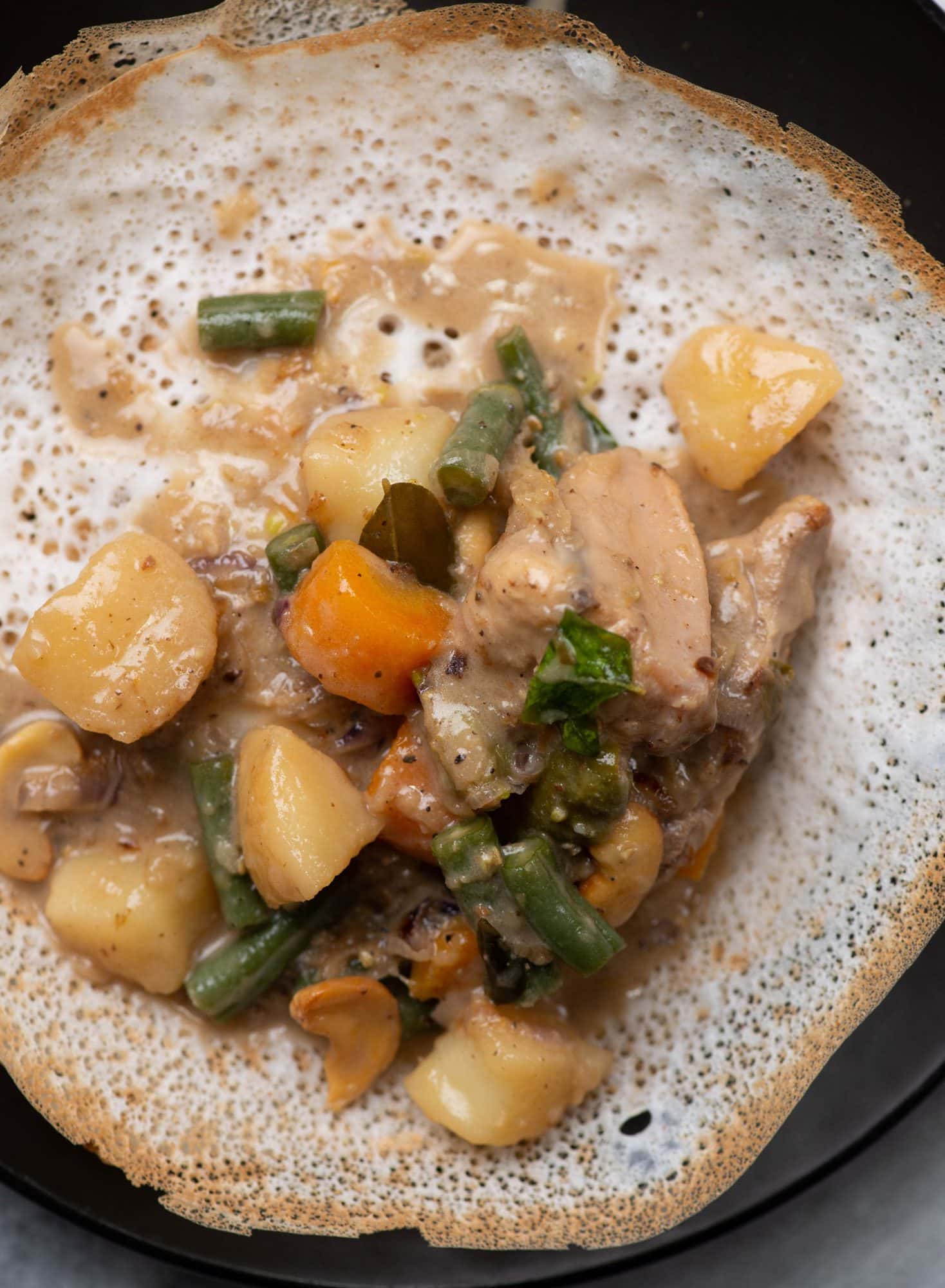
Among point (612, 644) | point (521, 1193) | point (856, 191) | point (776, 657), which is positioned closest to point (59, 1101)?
point (521, 1193)

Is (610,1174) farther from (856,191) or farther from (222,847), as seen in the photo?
(856,191)

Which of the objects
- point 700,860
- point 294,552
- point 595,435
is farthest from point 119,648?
point 700,860

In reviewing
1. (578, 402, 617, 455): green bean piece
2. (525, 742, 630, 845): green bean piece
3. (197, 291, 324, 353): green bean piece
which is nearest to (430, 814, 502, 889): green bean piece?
(525, 742, 630, 845): green bean piece

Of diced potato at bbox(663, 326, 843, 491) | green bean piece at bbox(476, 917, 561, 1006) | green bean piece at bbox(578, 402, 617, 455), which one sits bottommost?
green bean piece at bbox(476, 917, 561, 1006)

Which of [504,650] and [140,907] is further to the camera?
[140,907]

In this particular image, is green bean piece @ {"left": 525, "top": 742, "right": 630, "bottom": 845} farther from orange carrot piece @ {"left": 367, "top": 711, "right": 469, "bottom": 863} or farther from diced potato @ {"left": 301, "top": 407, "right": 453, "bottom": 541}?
diced potato @ {"left": 301, "top": 407, "right": 453, "bottom": 541}

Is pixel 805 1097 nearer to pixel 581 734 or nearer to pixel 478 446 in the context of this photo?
pixel 581 734

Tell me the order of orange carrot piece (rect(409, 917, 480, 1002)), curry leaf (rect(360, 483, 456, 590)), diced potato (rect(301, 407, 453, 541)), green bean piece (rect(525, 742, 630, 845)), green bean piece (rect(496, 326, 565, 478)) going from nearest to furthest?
green bean piece (rect(525, 742, 630, 845)) < curry leaf (rect(360, 483, 456, 590)) < diced potato (rect(301, 407, 453, 541)) < orange carrot piece (rect(409, 917, 480, 1002)) < green bean piece (rect(496, 326, 565, 478))

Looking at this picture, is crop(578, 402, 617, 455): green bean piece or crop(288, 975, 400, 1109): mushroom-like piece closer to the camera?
crop(288, 975, 400, 1109): mushroom-like piece
